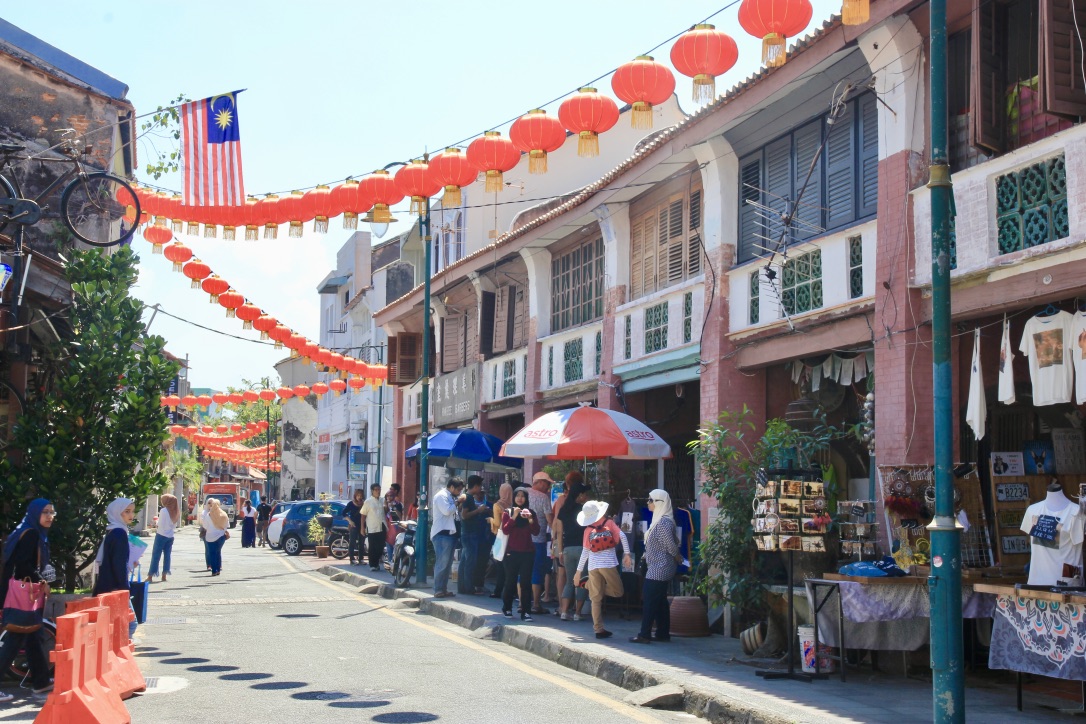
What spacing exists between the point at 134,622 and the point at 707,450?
6348 millimetres

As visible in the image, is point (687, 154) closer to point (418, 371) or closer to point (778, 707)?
point (778, 707)

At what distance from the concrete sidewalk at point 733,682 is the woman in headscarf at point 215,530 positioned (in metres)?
9.44

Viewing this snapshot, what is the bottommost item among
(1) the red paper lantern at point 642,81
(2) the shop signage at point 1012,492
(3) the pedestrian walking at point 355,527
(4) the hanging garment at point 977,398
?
(3) the pedestrian walking at point 355,527

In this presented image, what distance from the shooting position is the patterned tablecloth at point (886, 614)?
392 inches

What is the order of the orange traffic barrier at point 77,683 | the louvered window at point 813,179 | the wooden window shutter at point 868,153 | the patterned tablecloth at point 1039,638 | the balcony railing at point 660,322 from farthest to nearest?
the balcony railing at point 660,322, the louvered window at point 813,179, the wooden window shutter at point 868,153, the patterned tablecloth at point 1039,638, the orange traffic barrier at point 77,683

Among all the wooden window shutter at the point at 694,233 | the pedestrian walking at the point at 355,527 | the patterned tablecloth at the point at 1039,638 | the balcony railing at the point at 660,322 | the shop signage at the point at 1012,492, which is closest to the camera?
the patterned tablecloth at the point at 1039,638

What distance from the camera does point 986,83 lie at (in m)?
10.5

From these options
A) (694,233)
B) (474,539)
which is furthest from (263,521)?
(694,233)

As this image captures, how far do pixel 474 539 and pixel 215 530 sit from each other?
7.40m

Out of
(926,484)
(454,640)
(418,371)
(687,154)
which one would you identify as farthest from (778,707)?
(418,371)

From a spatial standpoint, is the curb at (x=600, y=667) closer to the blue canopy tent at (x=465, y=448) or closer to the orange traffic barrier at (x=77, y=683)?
the blue canopy tent at (x=465, y=448)

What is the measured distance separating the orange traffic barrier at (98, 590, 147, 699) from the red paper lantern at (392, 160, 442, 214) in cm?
577

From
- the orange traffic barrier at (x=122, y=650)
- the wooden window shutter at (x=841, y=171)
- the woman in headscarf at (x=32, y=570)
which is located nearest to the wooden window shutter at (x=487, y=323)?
the wooden window shutter at (x=841, y=171)

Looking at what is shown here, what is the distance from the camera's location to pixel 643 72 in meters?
10.8
